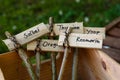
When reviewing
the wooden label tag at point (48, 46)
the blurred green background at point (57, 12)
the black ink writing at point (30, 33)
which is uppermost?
the black ink writing at point (30, 33)

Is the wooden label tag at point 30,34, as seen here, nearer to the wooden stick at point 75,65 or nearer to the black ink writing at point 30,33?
the black ink writing at point 30,33

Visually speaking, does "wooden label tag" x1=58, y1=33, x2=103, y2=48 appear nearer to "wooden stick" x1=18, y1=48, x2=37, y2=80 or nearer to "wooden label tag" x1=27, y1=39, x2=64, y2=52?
"wooden label tag" x1=27, y1=39, x2=64, y2=52

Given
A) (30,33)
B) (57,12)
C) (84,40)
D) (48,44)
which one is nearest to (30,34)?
(30,33)

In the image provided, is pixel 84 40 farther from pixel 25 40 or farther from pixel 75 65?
pixel 25 40

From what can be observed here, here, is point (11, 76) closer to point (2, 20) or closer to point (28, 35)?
point (28, 35)

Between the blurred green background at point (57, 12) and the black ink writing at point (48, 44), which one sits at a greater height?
the black ink writing at point (48, 44)

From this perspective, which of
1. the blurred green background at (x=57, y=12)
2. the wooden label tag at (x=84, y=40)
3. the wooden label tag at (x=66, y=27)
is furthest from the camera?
the blurred green background at (x=57, y=12)

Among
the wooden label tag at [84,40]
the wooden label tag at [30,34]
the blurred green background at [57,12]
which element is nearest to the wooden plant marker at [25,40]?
the wooden label tag at [30,34]

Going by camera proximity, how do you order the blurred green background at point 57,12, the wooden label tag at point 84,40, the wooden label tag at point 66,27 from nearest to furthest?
1. the wooden label tag at point 84,40
2. the wooden label tag at point 66,27
3. the blurred green background at point 57,12

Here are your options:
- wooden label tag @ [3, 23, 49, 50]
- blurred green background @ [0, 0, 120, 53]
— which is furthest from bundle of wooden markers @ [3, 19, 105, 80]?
blurred green background @ [0, 0, 120, 53]
